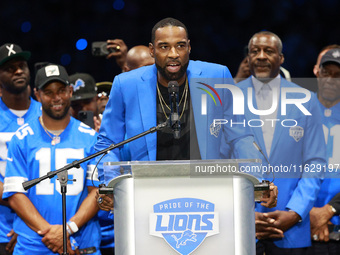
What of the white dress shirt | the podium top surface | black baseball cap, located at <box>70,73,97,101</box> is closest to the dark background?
black baseball cap, located at <box>70,73,97,101</box>

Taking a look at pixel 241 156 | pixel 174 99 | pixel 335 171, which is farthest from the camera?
pixel 335 171

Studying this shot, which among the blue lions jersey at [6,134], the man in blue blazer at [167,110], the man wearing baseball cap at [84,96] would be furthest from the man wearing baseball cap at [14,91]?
the man in blue blazer at [167,110]

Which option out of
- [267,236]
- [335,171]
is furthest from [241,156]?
[335,171]

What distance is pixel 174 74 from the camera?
3477 millimetres

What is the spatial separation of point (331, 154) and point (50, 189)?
1.86 meters

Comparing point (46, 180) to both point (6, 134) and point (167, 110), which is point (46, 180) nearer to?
point (6, 134)

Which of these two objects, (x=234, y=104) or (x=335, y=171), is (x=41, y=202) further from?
(x=335, y=171)

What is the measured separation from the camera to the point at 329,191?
172 inches

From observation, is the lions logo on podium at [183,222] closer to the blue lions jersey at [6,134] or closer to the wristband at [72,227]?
the wristband at [72,227]

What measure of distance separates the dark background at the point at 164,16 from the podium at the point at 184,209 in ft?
14.4

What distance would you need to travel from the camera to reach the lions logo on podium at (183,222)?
253cm

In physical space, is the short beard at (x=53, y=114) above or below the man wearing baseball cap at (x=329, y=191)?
above

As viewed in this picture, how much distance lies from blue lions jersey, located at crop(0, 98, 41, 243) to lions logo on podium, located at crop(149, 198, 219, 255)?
2407 mm

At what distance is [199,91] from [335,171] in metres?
1.34
